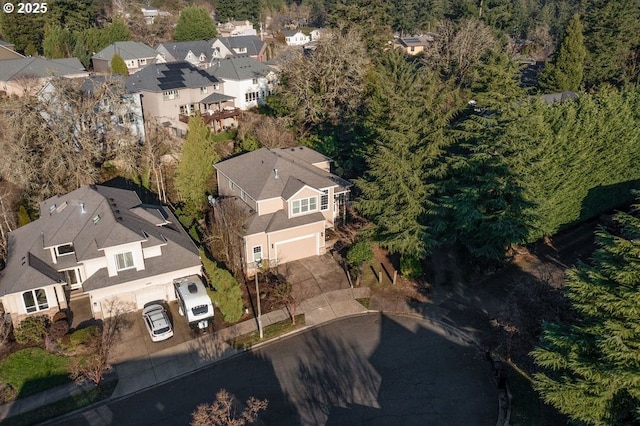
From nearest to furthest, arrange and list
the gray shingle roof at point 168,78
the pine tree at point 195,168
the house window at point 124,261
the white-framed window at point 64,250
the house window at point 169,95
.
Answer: the house window at point 124,261, the white-framed window at point 64,250, the pine tree at point 195,168, the gray shingle roof at point 168,78, the house window at point 169,95

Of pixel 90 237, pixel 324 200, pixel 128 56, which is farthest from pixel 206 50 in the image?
pixel 90 237

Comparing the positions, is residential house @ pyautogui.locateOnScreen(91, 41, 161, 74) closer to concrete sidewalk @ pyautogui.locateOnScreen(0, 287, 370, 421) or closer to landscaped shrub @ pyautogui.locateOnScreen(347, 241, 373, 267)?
landscaped shrub @ pyautogui.locateOnScreen(347, 241, 373, 267)

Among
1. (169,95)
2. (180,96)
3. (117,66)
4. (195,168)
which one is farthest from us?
(117,66)

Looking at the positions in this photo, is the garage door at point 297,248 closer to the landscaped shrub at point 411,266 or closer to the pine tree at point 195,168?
the landscaped shrub at point 411,266

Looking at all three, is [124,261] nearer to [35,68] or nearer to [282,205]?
[282,205]

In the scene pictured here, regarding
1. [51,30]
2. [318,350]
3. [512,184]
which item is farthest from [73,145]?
[51,30]

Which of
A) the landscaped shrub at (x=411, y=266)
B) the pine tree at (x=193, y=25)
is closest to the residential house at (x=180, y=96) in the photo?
the landscaped shrub at (x=411, y=266)
